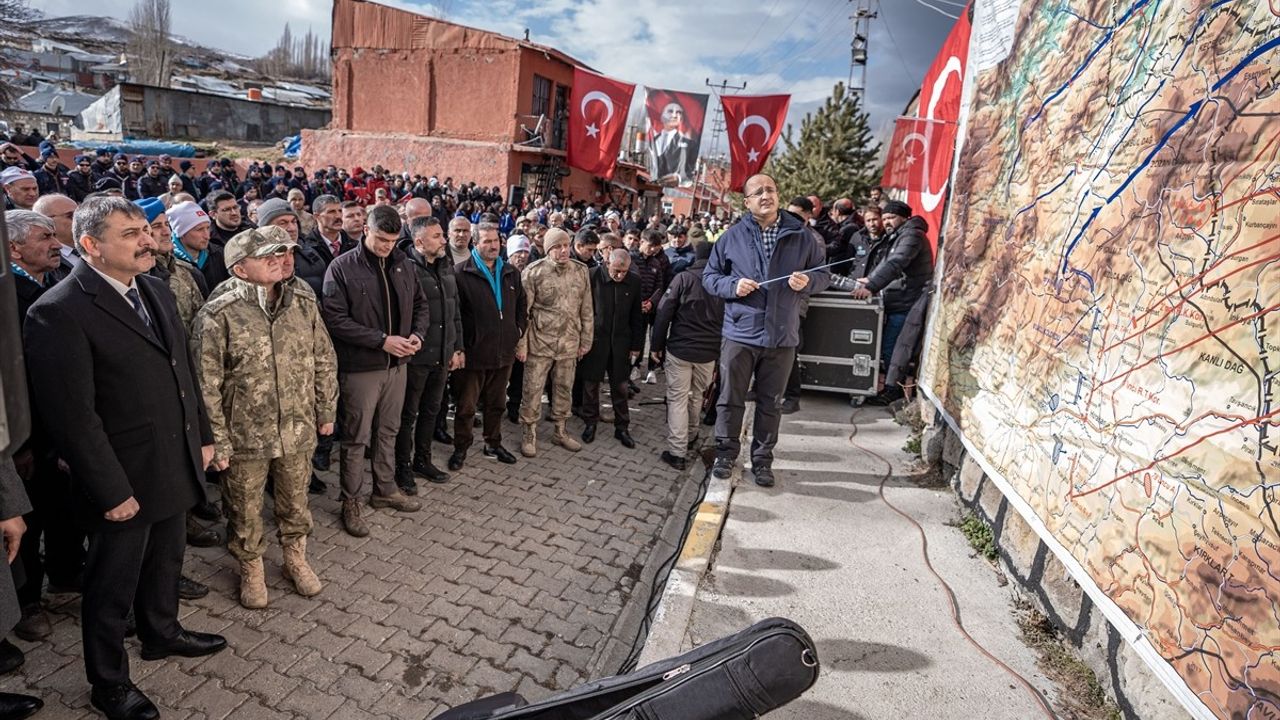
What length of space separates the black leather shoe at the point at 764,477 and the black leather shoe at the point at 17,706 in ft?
13.9

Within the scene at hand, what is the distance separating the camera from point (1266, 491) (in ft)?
6.65

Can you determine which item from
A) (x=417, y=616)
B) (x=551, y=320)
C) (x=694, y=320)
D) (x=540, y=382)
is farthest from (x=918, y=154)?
(x=417, y=616)

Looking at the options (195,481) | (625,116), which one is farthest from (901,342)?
(625,116)

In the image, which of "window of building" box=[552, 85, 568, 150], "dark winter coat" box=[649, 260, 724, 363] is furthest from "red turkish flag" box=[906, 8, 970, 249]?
"window of building" box=[552, 85, 568, 150]

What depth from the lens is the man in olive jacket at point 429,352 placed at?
5.06 meters

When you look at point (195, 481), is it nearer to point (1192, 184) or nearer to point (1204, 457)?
point (1204, 457)

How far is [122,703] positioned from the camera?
280cm

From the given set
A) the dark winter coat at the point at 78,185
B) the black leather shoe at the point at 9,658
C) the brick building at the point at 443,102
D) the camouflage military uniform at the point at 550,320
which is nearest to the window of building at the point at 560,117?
the brick building at the point at 443,102

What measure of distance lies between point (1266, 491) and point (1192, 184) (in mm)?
1220

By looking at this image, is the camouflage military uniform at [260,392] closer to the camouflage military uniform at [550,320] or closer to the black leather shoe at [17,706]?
the black leather shoe at [17,706]

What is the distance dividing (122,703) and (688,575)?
272cm

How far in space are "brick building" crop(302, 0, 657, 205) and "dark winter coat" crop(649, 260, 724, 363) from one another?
1969 cm

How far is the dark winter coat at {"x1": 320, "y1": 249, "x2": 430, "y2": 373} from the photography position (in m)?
4.30

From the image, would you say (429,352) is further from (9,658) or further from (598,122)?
(598,122)
